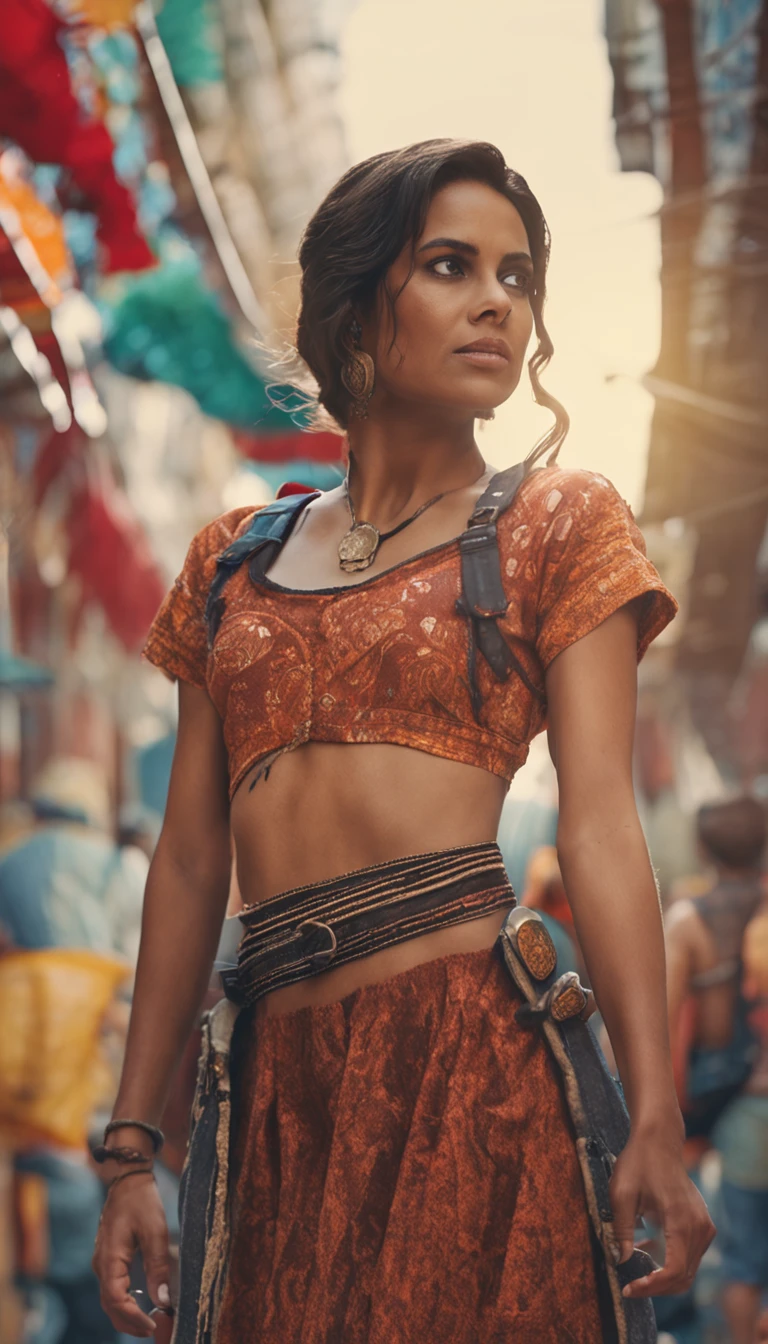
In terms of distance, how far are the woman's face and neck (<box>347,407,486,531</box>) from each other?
0.09 m

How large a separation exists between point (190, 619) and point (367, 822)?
19.8 inches

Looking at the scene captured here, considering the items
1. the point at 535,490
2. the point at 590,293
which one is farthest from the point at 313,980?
the point at 590,293

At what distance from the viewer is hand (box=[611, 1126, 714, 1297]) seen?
5.21 feet

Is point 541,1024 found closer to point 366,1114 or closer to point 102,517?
point 366,1114

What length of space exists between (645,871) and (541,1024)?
21cm

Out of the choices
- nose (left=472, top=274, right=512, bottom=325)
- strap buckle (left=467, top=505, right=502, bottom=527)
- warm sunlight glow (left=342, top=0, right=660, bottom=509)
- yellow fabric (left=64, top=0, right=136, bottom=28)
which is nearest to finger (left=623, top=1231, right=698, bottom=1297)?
strap buckle (left=467, top=505, right=502, bottom=527)

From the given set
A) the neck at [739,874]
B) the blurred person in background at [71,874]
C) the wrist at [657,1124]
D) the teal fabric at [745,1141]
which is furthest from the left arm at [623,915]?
the blurred person in background at [71,874]

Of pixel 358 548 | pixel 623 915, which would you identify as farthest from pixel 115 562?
pixel 623 915

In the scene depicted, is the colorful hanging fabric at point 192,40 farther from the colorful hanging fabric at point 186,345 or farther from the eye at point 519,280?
the eye at point 519,280

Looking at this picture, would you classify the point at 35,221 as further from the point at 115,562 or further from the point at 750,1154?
the point at 750,1154

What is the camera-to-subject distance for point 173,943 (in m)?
2.13

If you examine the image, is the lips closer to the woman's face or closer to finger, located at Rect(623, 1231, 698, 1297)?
the woman's face

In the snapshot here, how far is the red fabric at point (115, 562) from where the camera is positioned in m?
5.79

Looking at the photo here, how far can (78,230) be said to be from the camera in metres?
5.48
